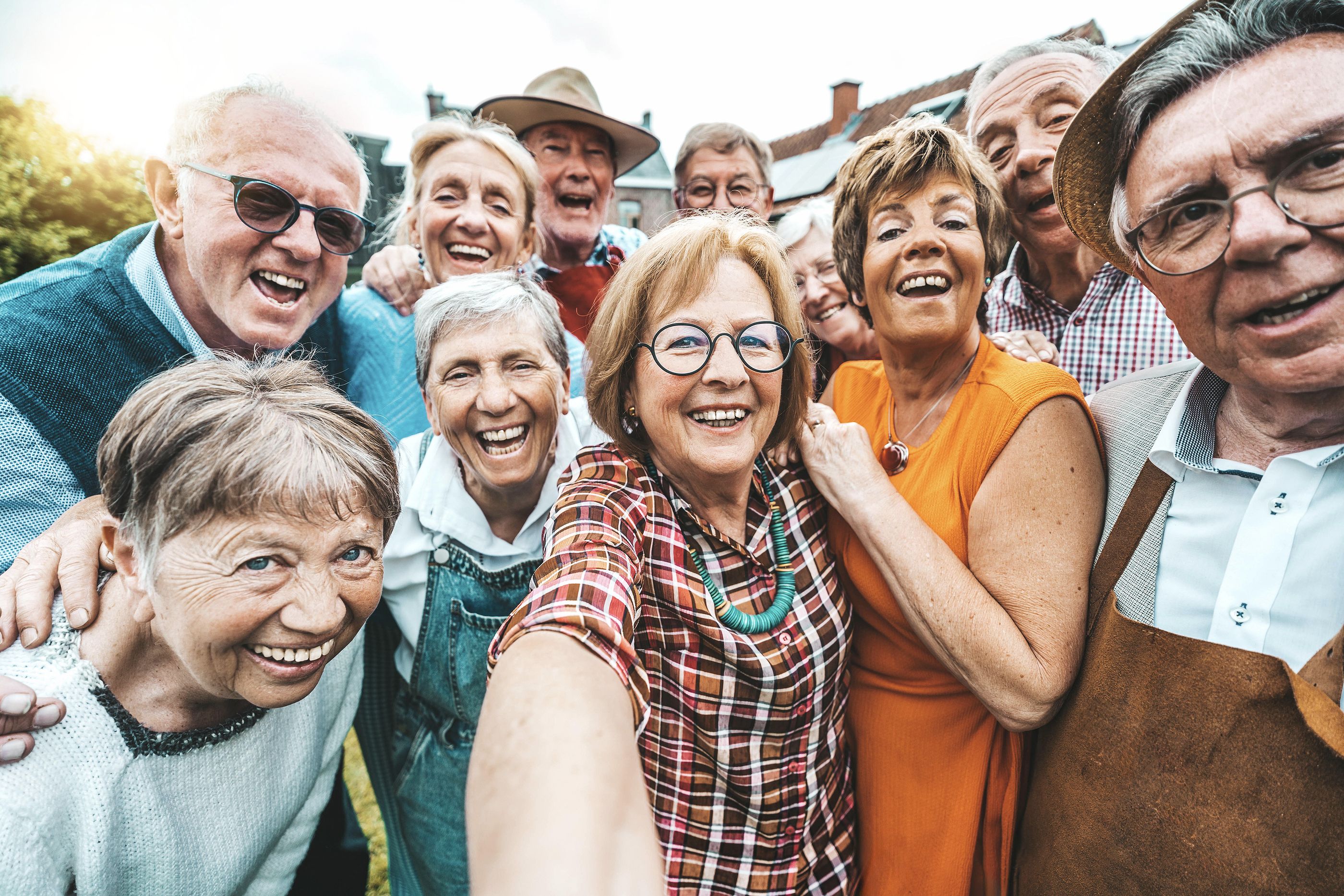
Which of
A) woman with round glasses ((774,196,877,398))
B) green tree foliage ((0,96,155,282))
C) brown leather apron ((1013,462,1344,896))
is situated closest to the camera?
brown leather apron ((1013,462,1344,896))

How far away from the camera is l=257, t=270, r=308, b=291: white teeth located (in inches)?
94.7

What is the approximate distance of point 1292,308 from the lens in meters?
1.45

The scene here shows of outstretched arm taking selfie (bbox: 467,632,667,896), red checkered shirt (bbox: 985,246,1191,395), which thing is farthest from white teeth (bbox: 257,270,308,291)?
red checkered shirt (bbox: 985,246,1191,395)

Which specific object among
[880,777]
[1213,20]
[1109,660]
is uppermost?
[1213,20]

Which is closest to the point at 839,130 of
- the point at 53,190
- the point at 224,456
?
the point at 53,190

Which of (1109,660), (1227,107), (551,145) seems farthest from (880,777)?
(551,145)

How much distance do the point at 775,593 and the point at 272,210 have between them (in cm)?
211

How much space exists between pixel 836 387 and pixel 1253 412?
1.30 meters

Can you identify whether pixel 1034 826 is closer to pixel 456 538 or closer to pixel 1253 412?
pixel 1253 412

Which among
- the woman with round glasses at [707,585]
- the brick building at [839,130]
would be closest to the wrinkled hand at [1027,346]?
the woman with round glasses at [707,585]

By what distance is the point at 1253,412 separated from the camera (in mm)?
1655

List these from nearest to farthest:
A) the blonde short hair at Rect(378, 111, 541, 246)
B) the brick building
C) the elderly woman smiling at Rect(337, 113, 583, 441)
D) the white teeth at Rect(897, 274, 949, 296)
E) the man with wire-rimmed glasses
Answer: the white teeth at Rect(897, 274, 949, 296) → the elderly woman smiling at Rect(337, 113, 583, 441) → the blonde short hair at Rect(378, 111, 541, 246) → the man with wire-rimmed glasses → the brick building

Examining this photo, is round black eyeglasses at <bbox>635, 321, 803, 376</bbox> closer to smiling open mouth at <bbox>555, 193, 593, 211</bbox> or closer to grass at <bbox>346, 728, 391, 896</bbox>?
smiling open mouth at <bbox>555, 193, 593, 211</bbox>

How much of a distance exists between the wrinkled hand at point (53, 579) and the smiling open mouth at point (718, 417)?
1513 millimetres
